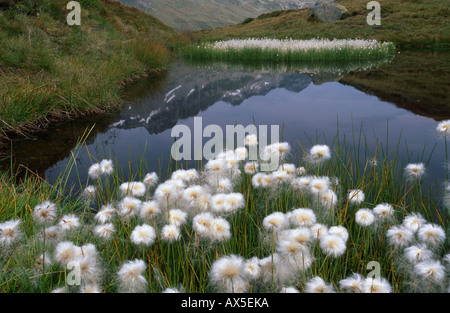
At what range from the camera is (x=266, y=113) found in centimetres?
792

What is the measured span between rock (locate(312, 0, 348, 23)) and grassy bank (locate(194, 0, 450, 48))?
0.77 metres

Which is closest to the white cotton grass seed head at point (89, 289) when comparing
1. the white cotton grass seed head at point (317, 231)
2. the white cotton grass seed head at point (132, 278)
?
the white cotton grass seed head at point (132, 278)

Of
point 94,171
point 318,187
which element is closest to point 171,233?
point 318,187

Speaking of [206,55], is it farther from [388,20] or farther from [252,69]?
[388,20]

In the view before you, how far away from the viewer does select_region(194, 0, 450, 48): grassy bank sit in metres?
29.2

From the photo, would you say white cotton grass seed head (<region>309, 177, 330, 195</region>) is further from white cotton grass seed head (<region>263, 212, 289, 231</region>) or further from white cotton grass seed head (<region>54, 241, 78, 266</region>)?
white cotton grass seed head (<region>54, 241, 78, 266</region>)

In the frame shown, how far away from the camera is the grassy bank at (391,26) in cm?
2918

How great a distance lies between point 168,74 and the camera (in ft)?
49.4

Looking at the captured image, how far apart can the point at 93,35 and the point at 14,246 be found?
1460 centimetres

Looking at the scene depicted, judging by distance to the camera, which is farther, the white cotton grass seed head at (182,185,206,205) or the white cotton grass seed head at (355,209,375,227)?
the white cotton grass seed head at (182,185,206,205)

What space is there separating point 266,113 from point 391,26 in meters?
33.9

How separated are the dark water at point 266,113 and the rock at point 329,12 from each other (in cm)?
3127

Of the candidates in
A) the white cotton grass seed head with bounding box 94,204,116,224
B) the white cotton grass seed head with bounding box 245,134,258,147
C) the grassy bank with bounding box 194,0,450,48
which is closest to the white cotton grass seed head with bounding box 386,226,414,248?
the white cotton grass seed head with bounding box 245,134,258,147

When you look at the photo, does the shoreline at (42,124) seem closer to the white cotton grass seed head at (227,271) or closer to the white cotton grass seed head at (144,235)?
the white cotton grass seed head at (144,235)
